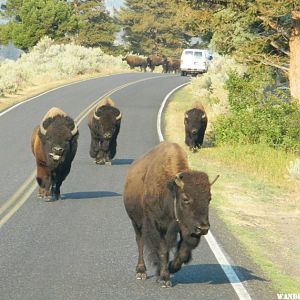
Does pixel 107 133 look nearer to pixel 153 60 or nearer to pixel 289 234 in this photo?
pixel 289 234

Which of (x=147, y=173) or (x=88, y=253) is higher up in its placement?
(x=147, y=173)

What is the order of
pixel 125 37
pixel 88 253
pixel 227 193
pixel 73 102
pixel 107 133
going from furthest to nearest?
pixel 125 37
pixel 73 102
pixel 107 133
pixel 227 193
pixel 88 253

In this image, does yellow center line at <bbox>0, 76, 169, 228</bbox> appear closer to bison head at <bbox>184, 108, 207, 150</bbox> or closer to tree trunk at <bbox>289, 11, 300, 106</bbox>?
bison head at <bbox>184, 108, 207, 150</bbox>

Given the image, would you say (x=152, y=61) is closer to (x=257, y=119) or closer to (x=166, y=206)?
(x=257, y=119)

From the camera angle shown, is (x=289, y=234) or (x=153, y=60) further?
(x=153, y=60)

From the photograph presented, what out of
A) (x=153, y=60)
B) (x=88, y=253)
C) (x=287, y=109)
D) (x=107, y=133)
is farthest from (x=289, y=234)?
(x=153, y=60)

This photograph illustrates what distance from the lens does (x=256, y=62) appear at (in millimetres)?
28547

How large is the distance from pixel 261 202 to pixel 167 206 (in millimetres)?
8958

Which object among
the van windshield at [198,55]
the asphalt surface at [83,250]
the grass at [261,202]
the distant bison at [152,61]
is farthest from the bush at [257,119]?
the distant bison at [152,61]

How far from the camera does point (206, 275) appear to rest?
10516 mm

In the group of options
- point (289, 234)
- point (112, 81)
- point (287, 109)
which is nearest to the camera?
point (289, 234)

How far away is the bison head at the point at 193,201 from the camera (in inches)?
337

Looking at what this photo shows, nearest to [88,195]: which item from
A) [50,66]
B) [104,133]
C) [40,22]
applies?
[104,133]

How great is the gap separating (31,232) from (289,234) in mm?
4352
